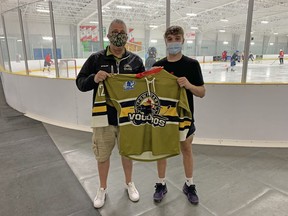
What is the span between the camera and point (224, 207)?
5.93 feet

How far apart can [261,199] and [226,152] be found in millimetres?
951

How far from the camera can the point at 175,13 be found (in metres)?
3.26

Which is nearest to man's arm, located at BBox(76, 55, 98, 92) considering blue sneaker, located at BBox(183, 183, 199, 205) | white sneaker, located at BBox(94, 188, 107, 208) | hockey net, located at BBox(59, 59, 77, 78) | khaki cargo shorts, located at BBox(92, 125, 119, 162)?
khaki cargo shorts, located at BBox(92, 125, 119, 162)

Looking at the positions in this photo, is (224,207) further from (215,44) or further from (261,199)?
(215,44)

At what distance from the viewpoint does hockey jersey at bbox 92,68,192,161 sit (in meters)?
1.56

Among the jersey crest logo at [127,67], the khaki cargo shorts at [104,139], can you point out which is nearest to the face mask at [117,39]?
the jersey crest logo at [127,67]

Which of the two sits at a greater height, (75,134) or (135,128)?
(135,128)

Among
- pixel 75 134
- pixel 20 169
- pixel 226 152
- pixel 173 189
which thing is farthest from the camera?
pixel 75 134

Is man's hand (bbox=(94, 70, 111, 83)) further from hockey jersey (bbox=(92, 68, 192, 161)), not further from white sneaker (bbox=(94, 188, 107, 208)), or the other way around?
white sneaker (bbox=(94, 188, 107, 208))

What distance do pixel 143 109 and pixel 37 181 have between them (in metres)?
1.44

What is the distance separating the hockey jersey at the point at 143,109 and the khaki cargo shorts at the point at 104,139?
0.39ft

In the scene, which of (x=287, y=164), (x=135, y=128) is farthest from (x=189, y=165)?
(x=287, y=164)

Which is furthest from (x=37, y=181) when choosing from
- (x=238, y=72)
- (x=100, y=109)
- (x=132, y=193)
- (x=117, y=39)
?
(x=238, y=72)

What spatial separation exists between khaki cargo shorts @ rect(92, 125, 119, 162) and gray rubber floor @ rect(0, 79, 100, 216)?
475 mm
